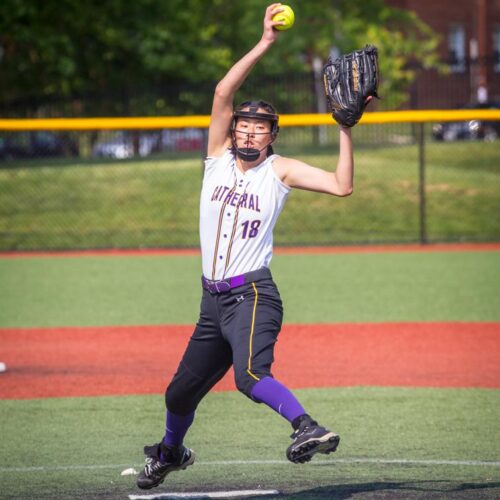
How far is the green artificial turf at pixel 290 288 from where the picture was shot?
1170 centimetres

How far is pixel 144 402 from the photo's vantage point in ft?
25.6

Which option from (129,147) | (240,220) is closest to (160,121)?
(129,147)

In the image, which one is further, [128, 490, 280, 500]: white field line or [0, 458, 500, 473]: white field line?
[0, 458, 500, 473]: white field line

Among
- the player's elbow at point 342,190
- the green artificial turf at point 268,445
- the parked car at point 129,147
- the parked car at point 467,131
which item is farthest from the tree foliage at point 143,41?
the player's elbow at point 342,190

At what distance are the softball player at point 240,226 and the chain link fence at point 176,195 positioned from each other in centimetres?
1275

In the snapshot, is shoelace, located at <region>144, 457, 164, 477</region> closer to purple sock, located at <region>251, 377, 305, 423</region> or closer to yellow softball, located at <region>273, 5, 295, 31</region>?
purple sock, located at <region>251, 377, 305, 423</region>

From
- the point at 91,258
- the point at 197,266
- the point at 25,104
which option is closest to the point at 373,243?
the point at 197,266

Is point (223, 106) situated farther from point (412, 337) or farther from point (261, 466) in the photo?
point (412, 337)

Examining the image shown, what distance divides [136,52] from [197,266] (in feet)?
55.5

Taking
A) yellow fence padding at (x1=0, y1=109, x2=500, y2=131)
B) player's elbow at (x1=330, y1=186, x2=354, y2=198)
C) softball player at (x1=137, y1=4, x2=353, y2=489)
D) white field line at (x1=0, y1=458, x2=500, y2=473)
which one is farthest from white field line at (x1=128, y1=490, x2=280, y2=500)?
yellow fence padding at (x1=0, y1=109, x2=500, y2=131)

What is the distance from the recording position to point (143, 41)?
100 feet

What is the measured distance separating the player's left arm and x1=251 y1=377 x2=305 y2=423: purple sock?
1.00 meters

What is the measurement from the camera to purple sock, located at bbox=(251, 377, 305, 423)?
183 inches

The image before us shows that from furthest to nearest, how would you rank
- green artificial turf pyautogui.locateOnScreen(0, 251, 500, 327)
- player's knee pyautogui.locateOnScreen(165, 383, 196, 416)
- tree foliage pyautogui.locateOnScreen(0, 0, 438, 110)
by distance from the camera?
tree foliage pyautogui.locateOnScreen(0, 0, 438, 110) → green artificial turf pyautogui.locateOnScreen(0, 251, 500, 327) → player's knee pyautogui.locateOnScreen(165, 383, 196, 416)
